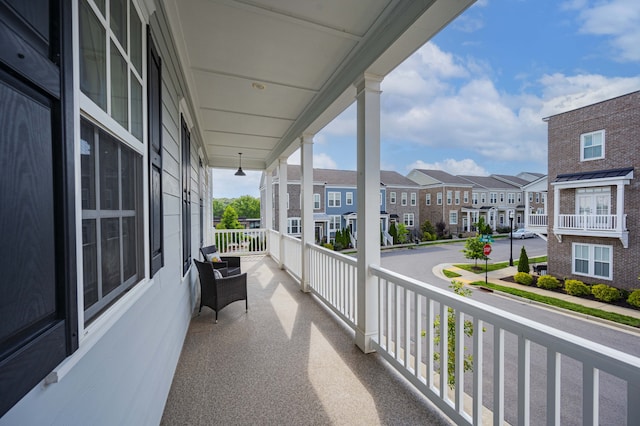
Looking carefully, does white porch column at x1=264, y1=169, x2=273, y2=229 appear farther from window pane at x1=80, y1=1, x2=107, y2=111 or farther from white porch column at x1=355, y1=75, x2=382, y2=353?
window pane at x1=80, y1=1, x2=107, y2=111

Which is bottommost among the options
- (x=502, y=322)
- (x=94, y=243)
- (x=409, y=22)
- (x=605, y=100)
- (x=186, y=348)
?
(x=186, y=348)

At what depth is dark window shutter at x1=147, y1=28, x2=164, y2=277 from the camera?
156 centimetres

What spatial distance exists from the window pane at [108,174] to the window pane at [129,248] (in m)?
0.16

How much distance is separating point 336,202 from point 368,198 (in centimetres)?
1552

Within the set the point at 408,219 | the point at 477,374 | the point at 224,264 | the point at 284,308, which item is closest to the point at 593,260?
the point at 477,374

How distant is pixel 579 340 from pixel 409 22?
6.97ft

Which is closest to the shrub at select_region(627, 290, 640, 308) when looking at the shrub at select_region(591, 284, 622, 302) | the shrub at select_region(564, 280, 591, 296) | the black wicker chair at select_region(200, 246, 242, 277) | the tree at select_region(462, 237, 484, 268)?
the shrub at select_region(591, 284, 622, 302)

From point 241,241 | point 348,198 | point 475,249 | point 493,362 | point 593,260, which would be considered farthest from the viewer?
point 348,198

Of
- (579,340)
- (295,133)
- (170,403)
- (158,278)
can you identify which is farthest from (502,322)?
(295,133)

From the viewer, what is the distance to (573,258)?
10.4 ft

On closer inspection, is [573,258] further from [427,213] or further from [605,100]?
[427,213]

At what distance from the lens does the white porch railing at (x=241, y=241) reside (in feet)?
28.9

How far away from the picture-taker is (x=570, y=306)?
294 centimetres

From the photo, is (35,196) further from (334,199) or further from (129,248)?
(334,199)
